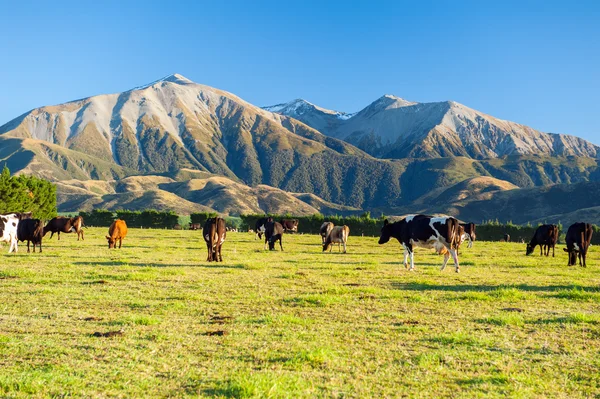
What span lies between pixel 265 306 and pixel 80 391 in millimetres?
6710

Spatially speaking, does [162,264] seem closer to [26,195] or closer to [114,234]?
[114,234]

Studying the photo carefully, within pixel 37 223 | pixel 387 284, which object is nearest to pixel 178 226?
pixel 37 223

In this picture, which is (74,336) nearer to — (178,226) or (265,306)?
(265,306)

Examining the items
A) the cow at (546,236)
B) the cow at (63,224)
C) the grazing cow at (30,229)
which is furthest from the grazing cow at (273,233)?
the cow at (546,236)

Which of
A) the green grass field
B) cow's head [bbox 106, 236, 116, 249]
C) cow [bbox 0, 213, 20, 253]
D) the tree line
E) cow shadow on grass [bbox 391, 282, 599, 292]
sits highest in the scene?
the tree line

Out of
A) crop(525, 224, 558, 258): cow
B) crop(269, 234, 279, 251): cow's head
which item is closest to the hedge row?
crop(269, 234, 279, 251): cow's head

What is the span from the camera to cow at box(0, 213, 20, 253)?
92.9 ft

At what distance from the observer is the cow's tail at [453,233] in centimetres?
2394

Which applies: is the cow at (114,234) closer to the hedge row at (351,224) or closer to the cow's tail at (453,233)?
the cow's tail at (453,233)

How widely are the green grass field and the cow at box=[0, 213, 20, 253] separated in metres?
12.5

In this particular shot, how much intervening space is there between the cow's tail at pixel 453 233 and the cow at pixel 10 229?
24.3 m

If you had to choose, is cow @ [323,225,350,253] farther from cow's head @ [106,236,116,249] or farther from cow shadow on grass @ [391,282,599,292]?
cow shadow on grass @ [391,282,599,292]

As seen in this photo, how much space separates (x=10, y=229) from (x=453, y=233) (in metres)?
24.7

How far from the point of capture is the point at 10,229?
28703 mm
